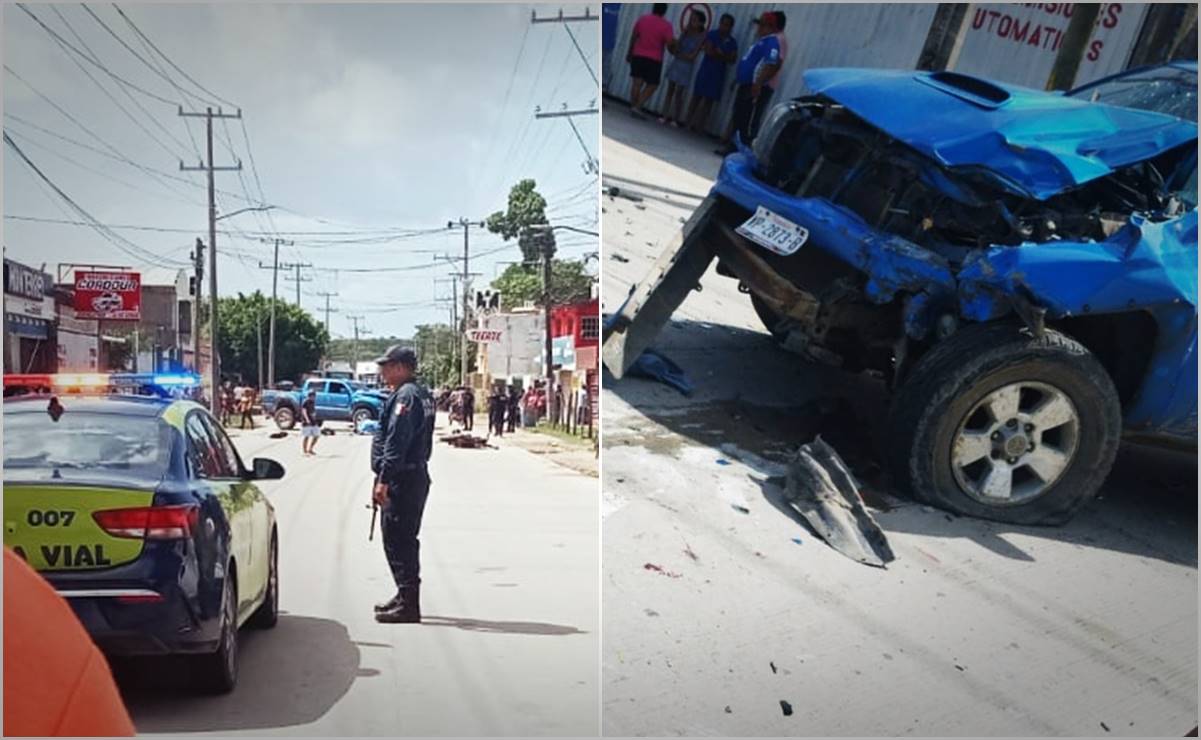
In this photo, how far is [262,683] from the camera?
3.09m

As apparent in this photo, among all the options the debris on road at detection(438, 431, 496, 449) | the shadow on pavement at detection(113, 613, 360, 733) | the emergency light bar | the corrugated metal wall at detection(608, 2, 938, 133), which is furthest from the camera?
the corrugated metal wall at detection(608, 2, 938, 133)

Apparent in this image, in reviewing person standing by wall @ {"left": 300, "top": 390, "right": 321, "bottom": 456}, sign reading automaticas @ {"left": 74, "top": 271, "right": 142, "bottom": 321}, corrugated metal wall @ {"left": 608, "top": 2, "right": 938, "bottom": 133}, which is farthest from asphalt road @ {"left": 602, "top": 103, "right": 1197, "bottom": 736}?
corrugated metal wall @ {"left": 608, "top": 2, "right": 938, "bottom": 133}

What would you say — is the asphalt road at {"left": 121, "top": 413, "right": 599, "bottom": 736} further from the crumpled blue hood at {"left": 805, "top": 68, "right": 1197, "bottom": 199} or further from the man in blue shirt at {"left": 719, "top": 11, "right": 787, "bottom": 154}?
the man in blue shirt at {"left": 719, "top": 11, "right": 787, "bottom": 154}

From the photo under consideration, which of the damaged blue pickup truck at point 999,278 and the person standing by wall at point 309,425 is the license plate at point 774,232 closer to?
the damaged blue pickup truck at point 999,278

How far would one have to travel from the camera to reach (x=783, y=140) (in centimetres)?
482

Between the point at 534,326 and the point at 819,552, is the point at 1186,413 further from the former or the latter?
the point at 534,326

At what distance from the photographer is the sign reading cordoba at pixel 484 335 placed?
347cm

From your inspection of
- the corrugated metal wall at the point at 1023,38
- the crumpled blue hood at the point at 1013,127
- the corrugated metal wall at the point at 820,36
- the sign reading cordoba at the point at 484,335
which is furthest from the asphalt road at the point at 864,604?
the corrugated metal wall at the point at 820,36

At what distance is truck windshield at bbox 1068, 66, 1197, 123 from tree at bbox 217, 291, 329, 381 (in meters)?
3.44

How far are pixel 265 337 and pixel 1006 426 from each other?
257cm

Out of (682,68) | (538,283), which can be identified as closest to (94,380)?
(538,283)

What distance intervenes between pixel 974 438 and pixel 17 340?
3098 millimetres

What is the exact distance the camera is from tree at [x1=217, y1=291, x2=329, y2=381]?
3.26m

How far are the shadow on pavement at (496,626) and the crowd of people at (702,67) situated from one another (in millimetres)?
4597
